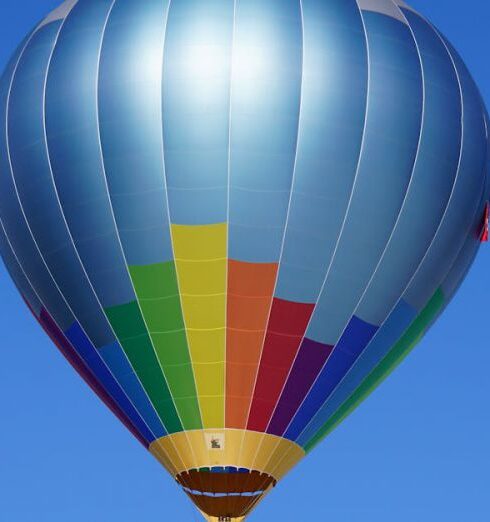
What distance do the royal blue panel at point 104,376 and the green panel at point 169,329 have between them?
0.66 m

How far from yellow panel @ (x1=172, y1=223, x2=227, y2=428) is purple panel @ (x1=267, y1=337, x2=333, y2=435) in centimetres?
71

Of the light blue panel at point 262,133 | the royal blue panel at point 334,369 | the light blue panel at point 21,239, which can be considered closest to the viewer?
the light blue panel at point 262,133

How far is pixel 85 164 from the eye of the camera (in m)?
33.0

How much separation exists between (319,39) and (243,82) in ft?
3.54

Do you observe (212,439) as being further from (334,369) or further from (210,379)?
(334,369)

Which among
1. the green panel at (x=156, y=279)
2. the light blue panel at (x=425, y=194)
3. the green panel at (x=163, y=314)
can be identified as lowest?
the green panel at (x=163, y=314)

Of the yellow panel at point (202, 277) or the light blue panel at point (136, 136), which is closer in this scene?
the light blue panel at point (136, 136)

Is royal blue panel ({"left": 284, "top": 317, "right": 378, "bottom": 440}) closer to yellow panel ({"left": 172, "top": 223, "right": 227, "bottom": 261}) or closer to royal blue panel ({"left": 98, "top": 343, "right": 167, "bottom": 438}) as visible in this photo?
royal blue panel ({"left": 98, "top": 343, "right": 167, "bottom": 438})

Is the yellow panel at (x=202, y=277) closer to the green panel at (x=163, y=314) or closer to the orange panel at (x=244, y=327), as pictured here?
the orange panel at (x=244, y=327)

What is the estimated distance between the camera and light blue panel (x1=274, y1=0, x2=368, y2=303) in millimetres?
32688

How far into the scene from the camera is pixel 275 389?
109 feet

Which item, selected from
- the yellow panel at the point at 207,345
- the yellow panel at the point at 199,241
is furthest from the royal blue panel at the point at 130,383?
the yellow panel at the point at 199,241

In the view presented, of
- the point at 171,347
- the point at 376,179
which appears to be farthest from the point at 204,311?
the point at 376,179

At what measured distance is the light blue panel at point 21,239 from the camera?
111 feet
